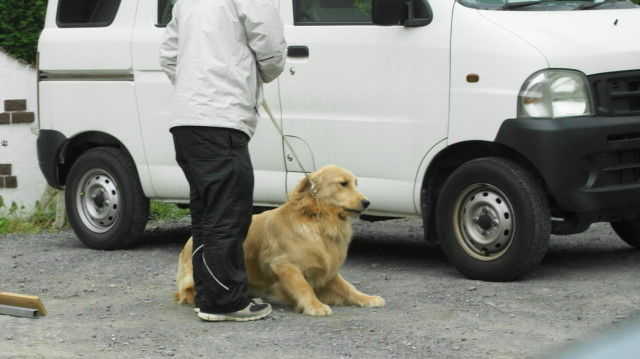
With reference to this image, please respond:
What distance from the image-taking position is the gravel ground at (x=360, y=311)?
5637mm

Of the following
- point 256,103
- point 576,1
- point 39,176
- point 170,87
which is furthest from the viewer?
point 39,176

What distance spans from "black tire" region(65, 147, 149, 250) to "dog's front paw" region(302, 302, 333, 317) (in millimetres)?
2672

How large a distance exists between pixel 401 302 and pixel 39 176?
4.96 metres

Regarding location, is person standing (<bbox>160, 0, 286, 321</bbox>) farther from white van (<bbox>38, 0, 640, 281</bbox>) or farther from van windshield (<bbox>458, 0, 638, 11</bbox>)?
van windshield (<bbox>458, 0, 638, 11</bbox>)

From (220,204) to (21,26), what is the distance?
5493 millimetres

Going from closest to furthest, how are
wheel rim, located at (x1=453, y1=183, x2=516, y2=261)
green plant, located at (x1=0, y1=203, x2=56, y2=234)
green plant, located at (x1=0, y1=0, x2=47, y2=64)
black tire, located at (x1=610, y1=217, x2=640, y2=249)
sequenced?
wheel rim, located at (x1=453, y1=183, x2=516, y2=261) < black tire, located at (x1=610, y1=217, x2=640, y2=249) < green plant, located at (x1=0, y1=203, x2=56, y2=234) < green plant, located at (x1=0, y1=0, x2=47, y2=64)

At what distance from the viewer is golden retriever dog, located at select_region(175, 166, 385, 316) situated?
6.43 m

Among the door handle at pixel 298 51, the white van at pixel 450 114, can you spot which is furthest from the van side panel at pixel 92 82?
the door handle at pixel 298 51

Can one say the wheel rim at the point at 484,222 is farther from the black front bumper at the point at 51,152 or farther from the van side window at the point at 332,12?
the black front bumper at the point at 51,152

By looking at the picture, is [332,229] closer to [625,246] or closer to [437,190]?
[437,190]

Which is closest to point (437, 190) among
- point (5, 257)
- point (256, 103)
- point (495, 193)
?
point (495, 193)

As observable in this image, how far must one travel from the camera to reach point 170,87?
8.24m

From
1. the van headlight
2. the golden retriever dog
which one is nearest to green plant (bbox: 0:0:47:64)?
the golden retriever dog

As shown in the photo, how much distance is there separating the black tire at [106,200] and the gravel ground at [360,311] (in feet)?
0.46
